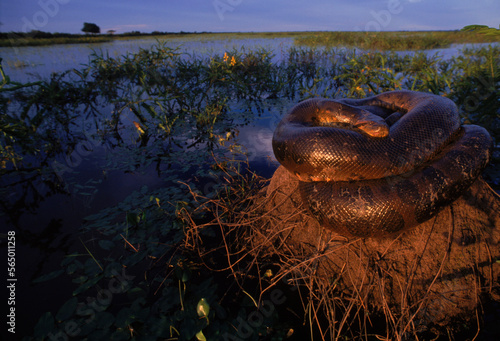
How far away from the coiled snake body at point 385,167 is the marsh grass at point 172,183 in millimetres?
817

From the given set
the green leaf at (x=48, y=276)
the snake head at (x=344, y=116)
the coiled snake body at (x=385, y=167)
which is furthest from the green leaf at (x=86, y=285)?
the snake head at (x=344, y=116)

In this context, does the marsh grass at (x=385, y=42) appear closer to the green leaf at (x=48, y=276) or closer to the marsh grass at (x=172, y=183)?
the marsh grass at (x=172, y=183)

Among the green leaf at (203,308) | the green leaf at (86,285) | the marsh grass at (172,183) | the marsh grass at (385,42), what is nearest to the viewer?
the green leaf at (203,308)

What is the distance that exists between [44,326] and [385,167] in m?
Result: 3.45

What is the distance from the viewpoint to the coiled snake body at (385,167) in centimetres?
230

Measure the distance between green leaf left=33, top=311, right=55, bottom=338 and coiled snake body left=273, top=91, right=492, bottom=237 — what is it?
262 cm

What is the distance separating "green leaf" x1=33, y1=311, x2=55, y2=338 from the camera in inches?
Answer: 87.1

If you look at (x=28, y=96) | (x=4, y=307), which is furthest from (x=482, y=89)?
(x=28, y=96)

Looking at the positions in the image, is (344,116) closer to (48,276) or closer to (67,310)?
(67,310)

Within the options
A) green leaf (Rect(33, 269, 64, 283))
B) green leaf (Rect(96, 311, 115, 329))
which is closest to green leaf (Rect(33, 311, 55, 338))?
green leaf (Rect(96, 311, 115, 329))

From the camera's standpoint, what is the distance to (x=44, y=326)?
227 cm

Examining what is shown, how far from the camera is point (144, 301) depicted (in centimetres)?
250

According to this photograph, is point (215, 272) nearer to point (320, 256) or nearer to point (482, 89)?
point (320, 256)

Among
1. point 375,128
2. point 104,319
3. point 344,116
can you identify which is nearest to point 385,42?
point 344,116
